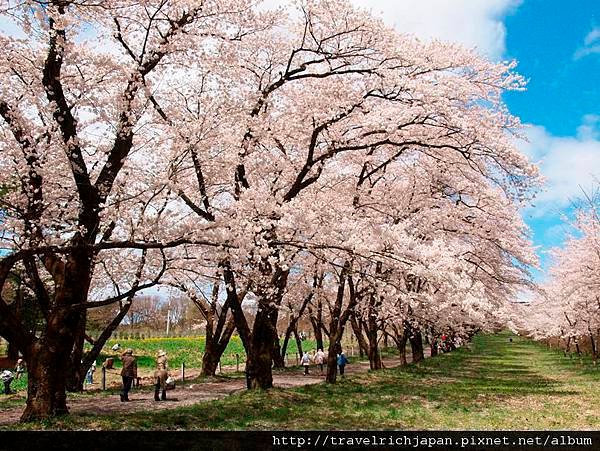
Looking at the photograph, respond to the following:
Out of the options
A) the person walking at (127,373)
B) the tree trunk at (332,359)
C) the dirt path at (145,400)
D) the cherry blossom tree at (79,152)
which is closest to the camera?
the cherry blossom tree at (79,152)

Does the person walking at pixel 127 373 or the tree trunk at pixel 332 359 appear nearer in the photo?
the person walking at pixel 127 373

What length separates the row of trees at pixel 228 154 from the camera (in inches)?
381

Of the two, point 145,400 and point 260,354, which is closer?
point 260,354

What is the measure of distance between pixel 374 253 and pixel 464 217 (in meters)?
10.5

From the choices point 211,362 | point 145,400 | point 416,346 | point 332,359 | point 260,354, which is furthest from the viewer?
point 416,346

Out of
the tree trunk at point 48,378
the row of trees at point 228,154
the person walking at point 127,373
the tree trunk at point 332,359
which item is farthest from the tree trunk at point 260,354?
the tree trunk at point 48,378

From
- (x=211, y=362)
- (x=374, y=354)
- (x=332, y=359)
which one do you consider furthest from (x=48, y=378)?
(x=374, y=354)

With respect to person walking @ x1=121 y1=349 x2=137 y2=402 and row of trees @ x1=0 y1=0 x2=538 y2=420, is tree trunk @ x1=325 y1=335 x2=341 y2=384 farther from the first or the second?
person walking @ x1=121 y1=349 x2=137 y2=402

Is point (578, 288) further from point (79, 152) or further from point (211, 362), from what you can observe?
point (79, 152)

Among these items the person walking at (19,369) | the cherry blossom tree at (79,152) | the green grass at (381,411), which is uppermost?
the cherry blossom tree at (79,152)

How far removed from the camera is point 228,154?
12953mm

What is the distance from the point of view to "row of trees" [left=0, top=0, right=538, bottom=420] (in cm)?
968

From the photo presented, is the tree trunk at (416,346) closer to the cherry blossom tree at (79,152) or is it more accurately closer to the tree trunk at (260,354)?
the tree trunk at (260,354)

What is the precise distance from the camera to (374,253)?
445 inches
